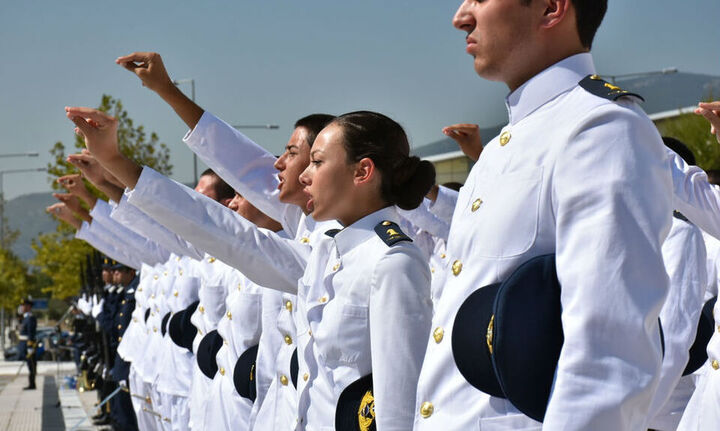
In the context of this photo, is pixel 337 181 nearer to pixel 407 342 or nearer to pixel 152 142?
pixel 407 342

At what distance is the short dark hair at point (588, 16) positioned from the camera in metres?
2.16

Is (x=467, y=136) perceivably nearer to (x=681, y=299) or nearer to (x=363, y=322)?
(x=681, y=299)

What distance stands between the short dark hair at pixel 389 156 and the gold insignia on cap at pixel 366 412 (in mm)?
665

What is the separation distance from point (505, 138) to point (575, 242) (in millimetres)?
388

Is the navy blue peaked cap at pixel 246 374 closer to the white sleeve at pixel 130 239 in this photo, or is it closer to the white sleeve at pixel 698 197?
the white sleeve at pixel 698 197

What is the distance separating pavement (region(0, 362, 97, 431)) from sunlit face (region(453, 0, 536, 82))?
27.9ft

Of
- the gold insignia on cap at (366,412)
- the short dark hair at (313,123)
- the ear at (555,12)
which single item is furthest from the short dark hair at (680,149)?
the ear at (555,12)

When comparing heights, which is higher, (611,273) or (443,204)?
(611,273)

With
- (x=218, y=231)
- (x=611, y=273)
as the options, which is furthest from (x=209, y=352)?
(x=611, y=273)

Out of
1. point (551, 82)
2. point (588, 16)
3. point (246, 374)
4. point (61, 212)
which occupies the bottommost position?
point (61, 212)

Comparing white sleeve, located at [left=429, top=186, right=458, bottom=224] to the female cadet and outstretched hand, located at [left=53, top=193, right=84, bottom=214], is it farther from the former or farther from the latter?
outstretched hand, located at [left=53, top=193, right=84, bottom=214]

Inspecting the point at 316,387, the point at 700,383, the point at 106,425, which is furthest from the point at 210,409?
the point at 106,425

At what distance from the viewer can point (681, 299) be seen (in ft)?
14.2

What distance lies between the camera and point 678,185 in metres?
3.87
